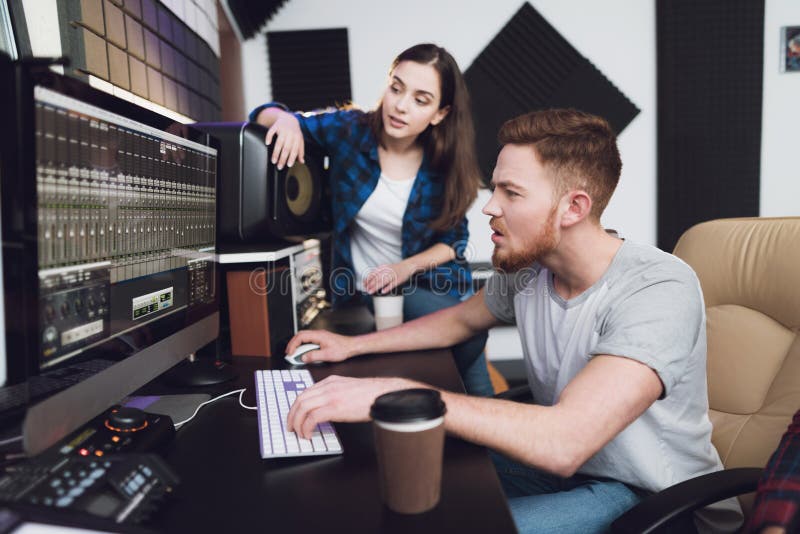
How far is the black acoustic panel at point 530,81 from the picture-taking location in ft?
11.2

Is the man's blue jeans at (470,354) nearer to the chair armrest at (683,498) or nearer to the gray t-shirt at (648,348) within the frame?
the gray t-shirt at (648,348)

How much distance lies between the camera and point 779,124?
11.4 feet

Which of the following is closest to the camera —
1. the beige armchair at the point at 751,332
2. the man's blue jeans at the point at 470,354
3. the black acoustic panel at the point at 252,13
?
the beige armchair at the point at 751,332

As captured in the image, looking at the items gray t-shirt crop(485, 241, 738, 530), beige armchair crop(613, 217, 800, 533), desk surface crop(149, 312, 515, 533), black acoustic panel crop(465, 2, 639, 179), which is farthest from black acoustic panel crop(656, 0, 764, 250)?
desk surface crop(149, 312, 515, 533)

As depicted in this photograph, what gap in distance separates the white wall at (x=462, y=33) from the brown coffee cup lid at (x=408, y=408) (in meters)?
3.00

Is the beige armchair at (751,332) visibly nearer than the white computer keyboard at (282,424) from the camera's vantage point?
No

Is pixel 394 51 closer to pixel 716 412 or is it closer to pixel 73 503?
pixel 716 412

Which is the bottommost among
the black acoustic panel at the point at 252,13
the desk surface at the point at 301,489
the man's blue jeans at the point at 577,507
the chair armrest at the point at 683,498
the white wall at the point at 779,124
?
the man's blue jeans at the point at 577,507

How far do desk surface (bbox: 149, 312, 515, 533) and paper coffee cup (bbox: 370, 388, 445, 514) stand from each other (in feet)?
0.08

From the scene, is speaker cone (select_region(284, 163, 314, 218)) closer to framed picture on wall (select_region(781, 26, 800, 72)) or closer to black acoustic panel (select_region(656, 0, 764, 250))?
black acoustic panel (select_region(656, 0, 764, 250))

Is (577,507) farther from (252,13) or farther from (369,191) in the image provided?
(252,13)

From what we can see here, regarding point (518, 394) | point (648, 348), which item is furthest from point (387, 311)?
point (648, 348)

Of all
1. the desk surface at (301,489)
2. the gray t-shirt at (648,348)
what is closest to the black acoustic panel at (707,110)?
the gray t-shirt at (648,348)

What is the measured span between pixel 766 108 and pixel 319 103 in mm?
2692
